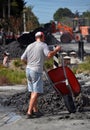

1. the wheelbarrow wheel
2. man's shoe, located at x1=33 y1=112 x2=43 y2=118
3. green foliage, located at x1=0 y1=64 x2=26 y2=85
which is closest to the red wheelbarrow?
the wheelbarrow wheel

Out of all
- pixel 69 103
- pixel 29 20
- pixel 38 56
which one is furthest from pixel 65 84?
pixel 29 20

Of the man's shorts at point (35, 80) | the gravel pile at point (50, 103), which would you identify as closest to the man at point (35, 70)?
the man's shorts at point (35, 80)

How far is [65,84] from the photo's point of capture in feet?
37.7

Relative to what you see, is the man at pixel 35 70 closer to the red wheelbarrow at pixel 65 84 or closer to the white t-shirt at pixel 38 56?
the white t-shirt at pixel 38 56

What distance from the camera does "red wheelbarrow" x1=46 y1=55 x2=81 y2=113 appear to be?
11469 millimetres

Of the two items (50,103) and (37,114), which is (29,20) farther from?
(37,114)

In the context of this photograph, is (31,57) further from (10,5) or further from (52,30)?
(10,5)

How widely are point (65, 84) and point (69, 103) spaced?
0.45 m

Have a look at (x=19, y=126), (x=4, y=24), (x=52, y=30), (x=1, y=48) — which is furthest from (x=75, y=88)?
(x=4, y=24)

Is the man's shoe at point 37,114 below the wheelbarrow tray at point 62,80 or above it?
below

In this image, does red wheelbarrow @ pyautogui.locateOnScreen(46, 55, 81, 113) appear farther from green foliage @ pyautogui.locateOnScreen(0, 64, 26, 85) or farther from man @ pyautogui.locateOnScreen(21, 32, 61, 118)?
green foliage @ pyautogui.locateOnScreen(0, 64, 26, 85)

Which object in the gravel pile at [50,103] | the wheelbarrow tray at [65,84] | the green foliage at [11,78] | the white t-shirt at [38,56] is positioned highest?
the white t-shirt at [38,56]

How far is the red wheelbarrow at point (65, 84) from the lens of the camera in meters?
11.5

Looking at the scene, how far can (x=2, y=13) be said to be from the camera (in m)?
73.9
